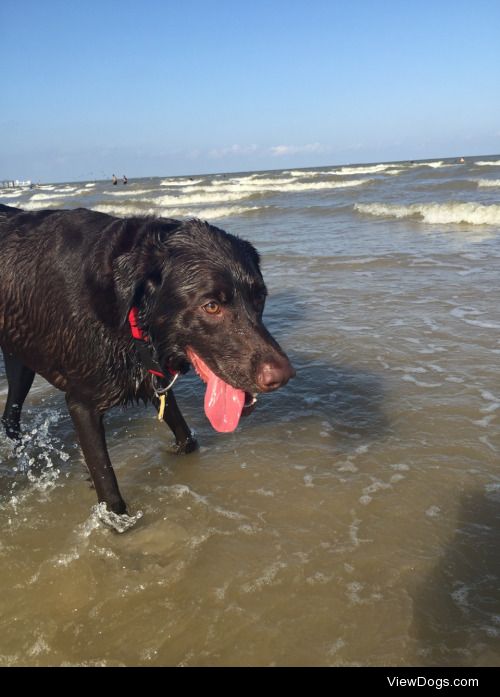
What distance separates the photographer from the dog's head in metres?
2.61

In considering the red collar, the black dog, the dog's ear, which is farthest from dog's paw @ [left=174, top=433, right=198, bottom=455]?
the dog's ear

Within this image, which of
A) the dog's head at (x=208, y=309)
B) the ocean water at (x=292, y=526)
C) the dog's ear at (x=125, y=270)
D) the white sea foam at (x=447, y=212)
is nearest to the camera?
the ocean water at (x=292, y=526)

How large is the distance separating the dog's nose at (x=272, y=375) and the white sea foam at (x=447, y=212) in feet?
44.8

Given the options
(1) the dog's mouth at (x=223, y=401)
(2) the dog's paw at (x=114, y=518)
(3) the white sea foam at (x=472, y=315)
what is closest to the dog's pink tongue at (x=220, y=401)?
(1) the dog's mouth at (x=223, y=401)

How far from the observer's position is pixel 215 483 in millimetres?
3447

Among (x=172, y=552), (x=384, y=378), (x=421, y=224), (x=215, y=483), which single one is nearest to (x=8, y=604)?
(x=172, y=552)

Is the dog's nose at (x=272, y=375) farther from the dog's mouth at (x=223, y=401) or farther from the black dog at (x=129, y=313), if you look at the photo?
the dog's mouth at (x=223, y=401)

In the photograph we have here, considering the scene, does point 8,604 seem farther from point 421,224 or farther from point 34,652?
point 421,224

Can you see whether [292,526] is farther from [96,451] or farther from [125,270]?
[125,270]

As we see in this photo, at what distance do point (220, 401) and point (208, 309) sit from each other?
0.53 meters

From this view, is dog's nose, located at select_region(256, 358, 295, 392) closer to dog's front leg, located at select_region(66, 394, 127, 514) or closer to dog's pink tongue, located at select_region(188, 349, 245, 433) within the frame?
dog's pink tongue, located at select_region(188, 349, 245, 433)

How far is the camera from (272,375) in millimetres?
2498

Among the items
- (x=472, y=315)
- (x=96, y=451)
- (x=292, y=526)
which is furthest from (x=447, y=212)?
(x=96, y=451)

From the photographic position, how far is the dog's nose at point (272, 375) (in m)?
2.50
